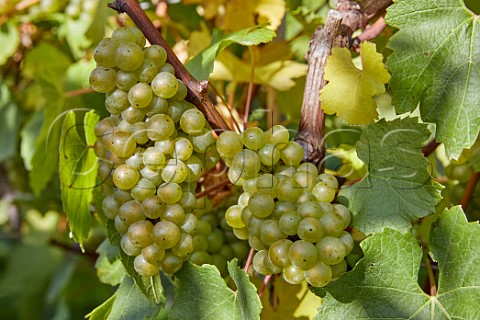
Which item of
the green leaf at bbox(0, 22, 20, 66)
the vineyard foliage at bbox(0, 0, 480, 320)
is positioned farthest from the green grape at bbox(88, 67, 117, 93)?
the green leaf at bbox(0, 22, 20, 66)

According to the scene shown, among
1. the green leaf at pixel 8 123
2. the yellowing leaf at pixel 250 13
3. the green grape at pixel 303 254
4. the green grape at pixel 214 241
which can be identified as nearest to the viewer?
the green grape at pixel 303 254

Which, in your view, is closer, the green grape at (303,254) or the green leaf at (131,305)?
the green grape at (303,254)

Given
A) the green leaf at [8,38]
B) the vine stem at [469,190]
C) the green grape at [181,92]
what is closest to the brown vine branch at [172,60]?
the green grape at [181,92]

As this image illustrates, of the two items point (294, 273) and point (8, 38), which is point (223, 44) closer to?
point (294, 273)

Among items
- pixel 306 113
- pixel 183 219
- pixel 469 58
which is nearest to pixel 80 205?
pixel 183 219

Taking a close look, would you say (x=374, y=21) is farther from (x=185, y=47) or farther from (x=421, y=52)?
(x=185, y=47)

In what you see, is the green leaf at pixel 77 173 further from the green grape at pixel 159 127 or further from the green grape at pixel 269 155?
the green grape at pixel 269 155

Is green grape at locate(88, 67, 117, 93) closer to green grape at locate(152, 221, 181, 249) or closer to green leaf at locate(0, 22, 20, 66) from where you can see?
green grape at locate(152, 221, 181, 249)
